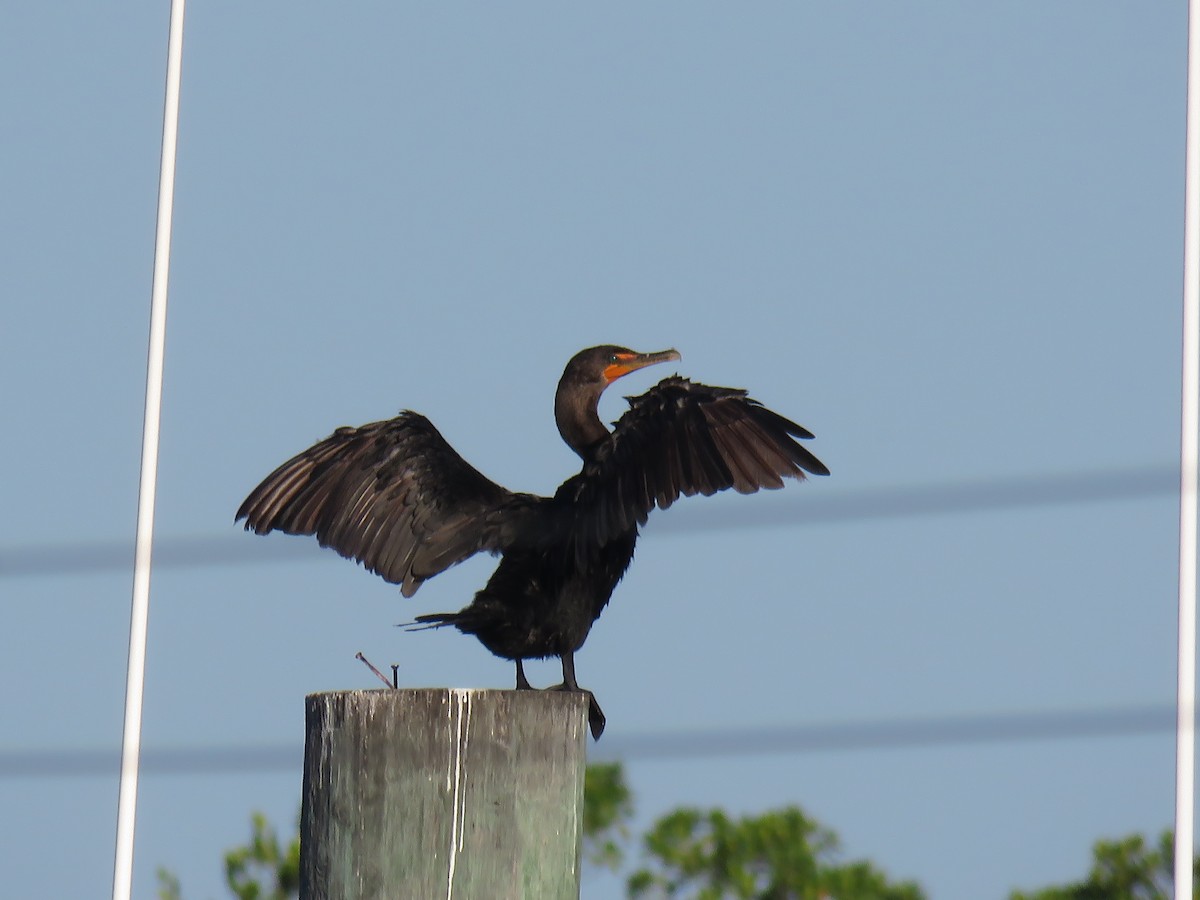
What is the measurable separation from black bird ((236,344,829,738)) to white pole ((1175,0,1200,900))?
181 centimetres

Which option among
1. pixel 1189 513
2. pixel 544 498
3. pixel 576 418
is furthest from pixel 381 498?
pixel 1189 513

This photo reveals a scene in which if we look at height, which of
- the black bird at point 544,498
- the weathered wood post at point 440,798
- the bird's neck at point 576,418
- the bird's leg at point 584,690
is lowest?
the weathered wood post at point 440,798

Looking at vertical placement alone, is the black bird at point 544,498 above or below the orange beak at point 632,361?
below

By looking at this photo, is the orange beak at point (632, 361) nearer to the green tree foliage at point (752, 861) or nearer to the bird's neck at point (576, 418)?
the bird's neck at point (576, 418)

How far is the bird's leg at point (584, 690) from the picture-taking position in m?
5.31

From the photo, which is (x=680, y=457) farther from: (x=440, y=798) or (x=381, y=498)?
(x=440, y=798)

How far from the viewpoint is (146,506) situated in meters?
7.92

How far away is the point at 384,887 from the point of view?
3.06m

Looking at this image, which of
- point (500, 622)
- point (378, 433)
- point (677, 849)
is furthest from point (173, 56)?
point (677, 849)

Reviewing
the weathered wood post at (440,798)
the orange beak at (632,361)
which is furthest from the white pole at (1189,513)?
the weathered wood post at (440,798)

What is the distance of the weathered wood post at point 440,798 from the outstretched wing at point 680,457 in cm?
228

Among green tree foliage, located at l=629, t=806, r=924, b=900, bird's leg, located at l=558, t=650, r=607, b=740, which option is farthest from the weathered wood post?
green tree foliage, located at l=629, t=806, r=924, b=900

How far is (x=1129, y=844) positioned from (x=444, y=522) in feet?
25.5

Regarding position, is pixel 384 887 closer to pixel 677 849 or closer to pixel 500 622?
pixel 500 622
